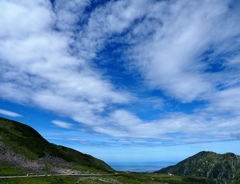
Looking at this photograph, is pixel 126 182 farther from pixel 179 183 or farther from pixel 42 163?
pixel 179 183

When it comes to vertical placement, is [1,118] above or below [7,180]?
above

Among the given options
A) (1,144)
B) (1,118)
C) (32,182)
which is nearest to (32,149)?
(1,144)

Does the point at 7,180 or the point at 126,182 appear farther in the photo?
the point at 126,182

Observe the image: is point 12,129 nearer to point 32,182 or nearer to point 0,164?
point 0,164

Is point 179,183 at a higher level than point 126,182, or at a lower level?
higher

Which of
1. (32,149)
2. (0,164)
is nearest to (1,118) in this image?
(32,149)

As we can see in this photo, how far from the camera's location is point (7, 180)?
5556cm

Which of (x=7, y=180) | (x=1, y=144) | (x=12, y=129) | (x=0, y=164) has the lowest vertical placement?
(x=7, y=180)

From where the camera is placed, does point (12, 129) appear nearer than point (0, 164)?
No

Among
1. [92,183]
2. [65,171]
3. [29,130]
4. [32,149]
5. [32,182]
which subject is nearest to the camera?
[32,182]

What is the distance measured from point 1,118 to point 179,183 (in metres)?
134

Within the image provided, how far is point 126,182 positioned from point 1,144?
53348 millimetres

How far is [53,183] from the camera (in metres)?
55.8

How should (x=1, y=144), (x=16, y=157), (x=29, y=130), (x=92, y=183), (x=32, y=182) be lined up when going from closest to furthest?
(x=32, y=182)
(x=92, y=183)
(x=16, y=157)
(x=1, y=144)
(x=29, y=130)
